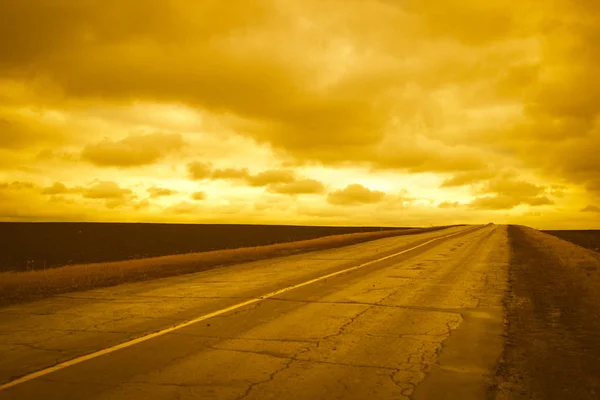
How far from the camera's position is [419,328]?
8062mm

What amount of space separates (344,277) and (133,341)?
9072 mm

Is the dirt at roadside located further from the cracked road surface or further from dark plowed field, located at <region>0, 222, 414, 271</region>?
dark plowed field, located at <region>0, 222, 414, 271</region>

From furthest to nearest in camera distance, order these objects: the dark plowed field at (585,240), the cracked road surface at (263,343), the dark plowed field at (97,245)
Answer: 1. the dark plowed field at (585,240)
2. the dark plowed field at (97,245)
3. the cracked road surface at (263,343)

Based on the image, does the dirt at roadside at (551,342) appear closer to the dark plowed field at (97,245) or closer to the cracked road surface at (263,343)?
the cracked road surface at (263,343)

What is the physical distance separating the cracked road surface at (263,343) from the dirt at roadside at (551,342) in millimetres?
303

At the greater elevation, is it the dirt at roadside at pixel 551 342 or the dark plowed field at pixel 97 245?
the dirt at roadside at pixel 551 342

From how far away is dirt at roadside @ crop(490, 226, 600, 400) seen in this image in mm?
5199

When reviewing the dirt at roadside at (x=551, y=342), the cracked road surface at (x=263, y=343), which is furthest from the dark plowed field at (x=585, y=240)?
the cracked road surface at (x=263, y=343)

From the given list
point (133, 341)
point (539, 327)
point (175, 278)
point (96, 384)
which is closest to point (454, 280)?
point (539, 327)

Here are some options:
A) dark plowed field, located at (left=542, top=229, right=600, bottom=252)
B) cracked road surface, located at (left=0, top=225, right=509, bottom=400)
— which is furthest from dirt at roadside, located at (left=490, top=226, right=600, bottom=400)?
dark plowed field, located at (left=542, top=229, right=600, bottom=252)

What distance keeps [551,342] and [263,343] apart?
4.79m

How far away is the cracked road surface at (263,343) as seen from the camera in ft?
16.8

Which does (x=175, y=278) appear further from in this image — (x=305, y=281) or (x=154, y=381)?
(x=154, y=381)

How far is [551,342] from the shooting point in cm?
723
